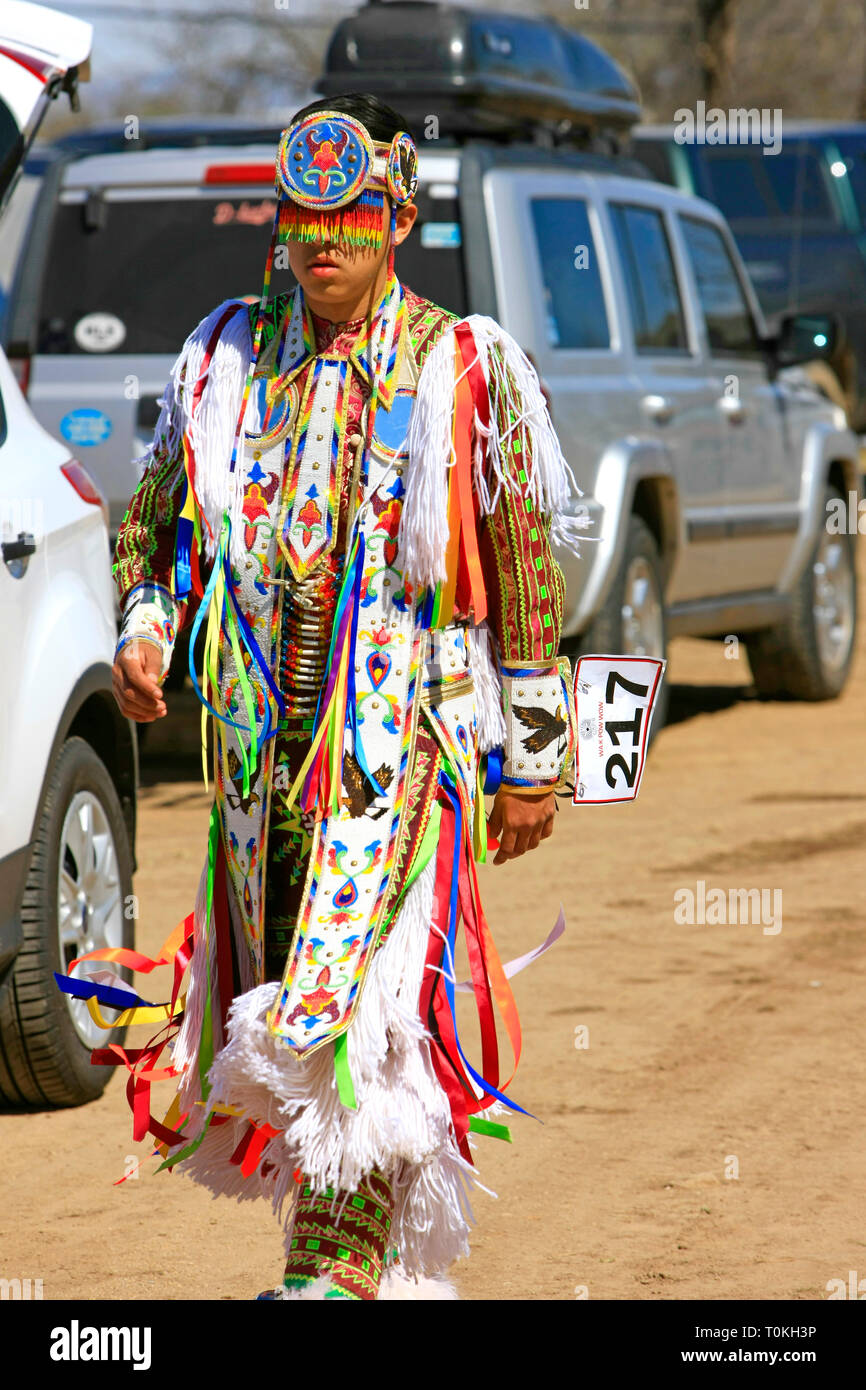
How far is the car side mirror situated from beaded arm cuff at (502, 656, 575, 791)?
6669 mm

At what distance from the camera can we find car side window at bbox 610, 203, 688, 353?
8.56 meters

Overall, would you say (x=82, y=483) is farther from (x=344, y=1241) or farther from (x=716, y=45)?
(x=716, y=45)

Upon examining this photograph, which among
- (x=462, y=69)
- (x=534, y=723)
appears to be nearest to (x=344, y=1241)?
(x=534, y=723)

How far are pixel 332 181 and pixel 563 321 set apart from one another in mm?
5052

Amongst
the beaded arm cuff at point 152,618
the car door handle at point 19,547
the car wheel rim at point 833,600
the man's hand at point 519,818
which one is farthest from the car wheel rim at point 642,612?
the beaded arm cuff at point 152,618


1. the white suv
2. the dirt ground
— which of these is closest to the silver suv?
the dirt ground

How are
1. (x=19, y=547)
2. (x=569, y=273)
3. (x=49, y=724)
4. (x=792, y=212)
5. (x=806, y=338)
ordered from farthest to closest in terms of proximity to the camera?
(x=792, y=212) < (x=806, y=338) < (x=569, y=273) < (x=49, y=724) < (x=19, y=547)

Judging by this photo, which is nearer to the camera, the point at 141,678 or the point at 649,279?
the point at 141,678

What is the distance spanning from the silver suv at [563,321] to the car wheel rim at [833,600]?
805 millimetres

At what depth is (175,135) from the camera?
8.25 meters

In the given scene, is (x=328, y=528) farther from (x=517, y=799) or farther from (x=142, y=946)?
(x=142, y=946)

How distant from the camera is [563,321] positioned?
7922 millimetres

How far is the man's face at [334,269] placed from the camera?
2969 millimetres
